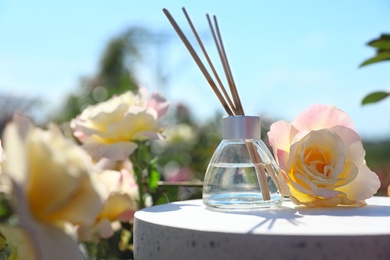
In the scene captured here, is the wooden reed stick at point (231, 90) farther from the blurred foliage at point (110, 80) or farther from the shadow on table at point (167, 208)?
the blurred foliage at point (110, 80)

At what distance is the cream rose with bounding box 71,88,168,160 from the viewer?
1.18 m

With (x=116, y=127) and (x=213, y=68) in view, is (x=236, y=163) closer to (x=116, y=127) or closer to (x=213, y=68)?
(x=213, y=68)

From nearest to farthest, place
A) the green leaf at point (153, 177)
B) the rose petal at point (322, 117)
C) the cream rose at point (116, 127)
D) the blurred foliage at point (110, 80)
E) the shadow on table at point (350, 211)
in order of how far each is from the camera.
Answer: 1. the shadow on table at point (350, 211)
2. the rose petal at point (322, 117)
3. the cream rose at point (116, 127)
4. the green leaf at point (153, 177)
5. the blurred foliage at point (110, 80)

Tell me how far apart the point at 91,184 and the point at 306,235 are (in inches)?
13.2

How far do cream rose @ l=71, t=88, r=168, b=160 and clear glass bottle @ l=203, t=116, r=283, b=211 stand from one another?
0.27 meters

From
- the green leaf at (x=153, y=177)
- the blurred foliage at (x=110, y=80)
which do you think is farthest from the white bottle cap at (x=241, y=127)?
the blurred foliage at (x=110, y=80)

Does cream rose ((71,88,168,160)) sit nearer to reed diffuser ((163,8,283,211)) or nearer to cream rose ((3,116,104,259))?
reed diffuser ((163,8,283,211))

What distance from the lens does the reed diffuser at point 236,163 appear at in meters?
0.93

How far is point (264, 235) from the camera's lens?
669 mm

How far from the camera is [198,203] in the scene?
3.42ft

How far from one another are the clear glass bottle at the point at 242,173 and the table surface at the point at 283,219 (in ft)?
0.10

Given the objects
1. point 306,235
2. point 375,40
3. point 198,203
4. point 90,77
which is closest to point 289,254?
point 306,235

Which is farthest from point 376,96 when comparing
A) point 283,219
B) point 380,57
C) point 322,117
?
point 283,219

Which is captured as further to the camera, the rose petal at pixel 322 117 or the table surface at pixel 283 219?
the rose petal at pixel 322 117
